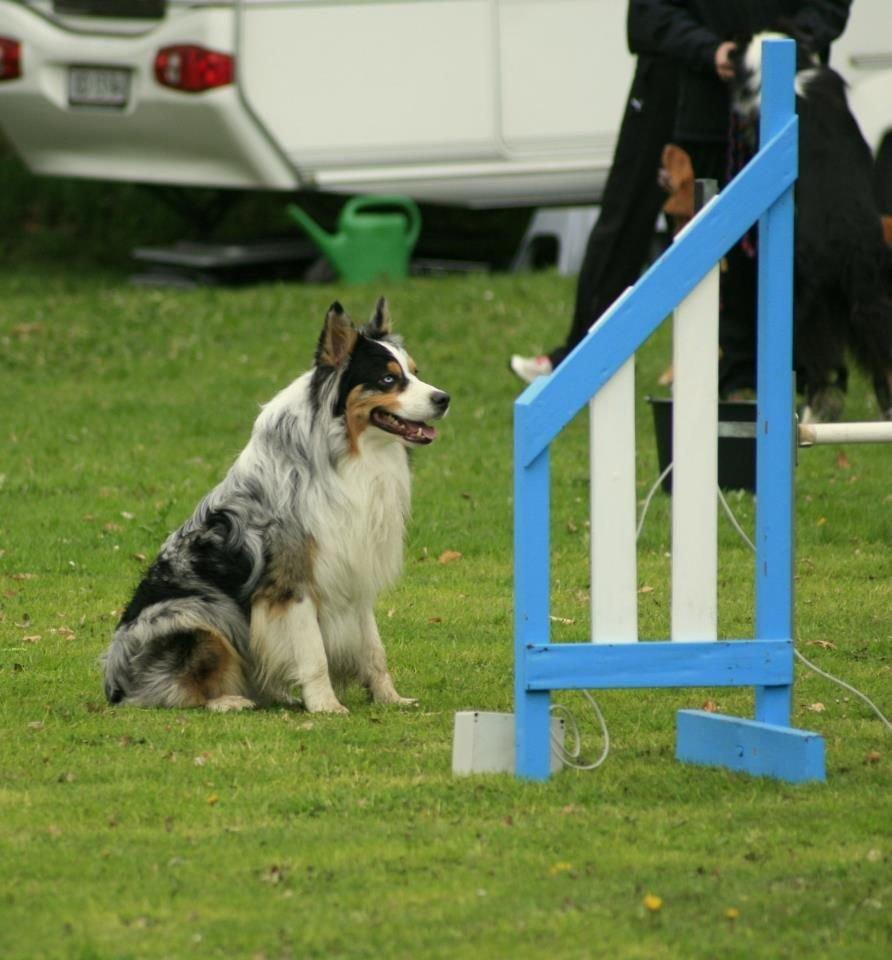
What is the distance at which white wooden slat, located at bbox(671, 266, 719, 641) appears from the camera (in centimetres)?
481

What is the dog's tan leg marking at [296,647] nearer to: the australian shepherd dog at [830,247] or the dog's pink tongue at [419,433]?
the dog's pink tongue at [419,433]

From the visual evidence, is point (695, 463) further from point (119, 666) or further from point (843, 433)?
point (119, 666)

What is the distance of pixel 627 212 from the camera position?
9.88 metres

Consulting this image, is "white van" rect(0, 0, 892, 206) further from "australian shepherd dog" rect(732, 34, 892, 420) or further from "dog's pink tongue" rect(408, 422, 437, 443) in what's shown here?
"dog's pink tongue" rect(408, 422, 437, 443)

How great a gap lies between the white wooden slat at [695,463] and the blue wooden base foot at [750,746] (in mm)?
295

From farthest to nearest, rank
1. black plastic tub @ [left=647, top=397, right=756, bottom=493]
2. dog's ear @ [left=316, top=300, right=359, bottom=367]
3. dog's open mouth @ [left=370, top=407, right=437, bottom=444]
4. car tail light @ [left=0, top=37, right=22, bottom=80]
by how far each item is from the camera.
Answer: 1. car tail light @ [left=0, top=37, right=22, bottom=80]
2. black plastic tub @ [left=647, top=397, right=756, bottom=493]
3. dog's open mouth @ [left=370, top=407, right=437, bottom=444]
4. dog's ear @ [left=316, top=300, right=359, bottom=367]

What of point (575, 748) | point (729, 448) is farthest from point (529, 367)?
point (575, 748)

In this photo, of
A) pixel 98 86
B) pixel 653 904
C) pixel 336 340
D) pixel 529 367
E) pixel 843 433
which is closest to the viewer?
pixel 653 904

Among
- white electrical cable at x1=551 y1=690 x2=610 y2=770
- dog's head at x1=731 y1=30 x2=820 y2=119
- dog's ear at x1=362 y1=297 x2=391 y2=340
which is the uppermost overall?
dog's ear at x1=362 y1=297 x2=391 y2=340

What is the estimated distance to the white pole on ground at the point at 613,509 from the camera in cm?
475

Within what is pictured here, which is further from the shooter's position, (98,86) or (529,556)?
(98,86)

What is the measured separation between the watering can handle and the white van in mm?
174

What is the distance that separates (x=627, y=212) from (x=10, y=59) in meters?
5.30

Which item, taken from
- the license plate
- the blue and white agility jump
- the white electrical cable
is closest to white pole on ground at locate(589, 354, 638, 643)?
the blue and white agility jump
